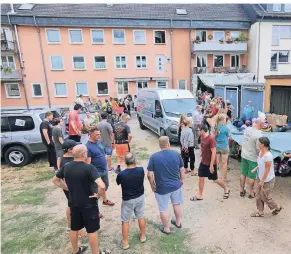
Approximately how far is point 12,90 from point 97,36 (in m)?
10.4

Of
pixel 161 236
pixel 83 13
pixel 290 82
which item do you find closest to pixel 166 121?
pixel 290 82

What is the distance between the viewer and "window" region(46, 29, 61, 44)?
22344 mm

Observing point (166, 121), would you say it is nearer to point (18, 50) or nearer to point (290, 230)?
point (290, 230)

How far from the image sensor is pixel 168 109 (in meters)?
9.62

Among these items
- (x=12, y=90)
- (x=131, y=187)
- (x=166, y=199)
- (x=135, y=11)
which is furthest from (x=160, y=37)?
(x=131, y=187)

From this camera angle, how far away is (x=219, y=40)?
82.1ft

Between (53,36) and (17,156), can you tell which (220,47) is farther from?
(17,156)

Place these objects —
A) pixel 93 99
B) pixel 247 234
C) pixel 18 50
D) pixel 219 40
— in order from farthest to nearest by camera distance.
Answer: pixel 219 40, pixel 93 99, pixel 18 50, pixel 247 234

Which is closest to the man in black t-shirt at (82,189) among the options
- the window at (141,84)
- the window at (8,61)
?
the window at (141,84)

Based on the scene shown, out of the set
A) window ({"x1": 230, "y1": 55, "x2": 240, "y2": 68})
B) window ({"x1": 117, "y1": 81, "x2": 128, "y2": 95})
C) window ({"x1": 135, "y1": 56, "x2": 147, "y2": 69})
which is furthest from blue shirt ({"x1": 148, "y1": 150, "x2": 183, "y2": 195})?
window ({"x1": 230, "y1": 55, "x2": 240, "y2": 68})

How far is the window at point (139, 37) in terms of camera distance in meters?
24.1

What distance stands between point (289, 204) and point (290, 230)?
96 cm

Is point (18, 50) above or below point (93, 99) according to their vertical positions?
above

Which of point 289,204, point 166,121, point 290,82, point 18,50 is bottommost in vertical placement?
point 289,204
